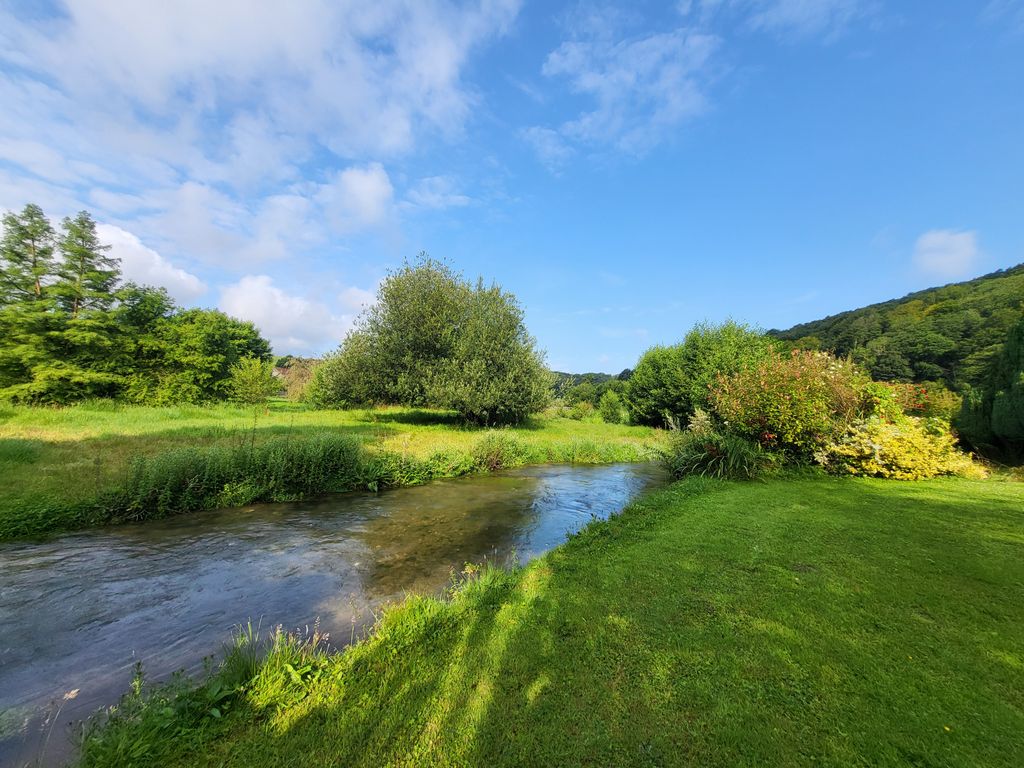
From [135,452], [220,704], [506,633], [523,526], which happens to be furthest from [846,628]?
[135,452]

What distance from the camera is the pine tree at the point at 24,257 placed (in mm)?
19281

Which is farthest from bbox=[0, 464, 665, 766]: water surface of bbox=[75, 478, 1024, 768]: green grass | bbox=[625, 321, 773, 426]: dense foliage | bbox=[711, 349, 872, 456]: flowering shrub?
bbox=[625, 321, 773, 426]: dense foliage

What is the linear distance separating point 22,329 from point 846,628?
100 feet

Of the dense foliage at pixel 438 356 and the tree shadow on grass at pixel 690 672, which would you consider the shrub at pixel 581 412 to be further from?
the tree shadow on grass at pixel 690 672

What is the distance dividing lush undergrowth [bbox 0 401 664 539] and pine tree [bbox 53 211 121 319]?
6913mm

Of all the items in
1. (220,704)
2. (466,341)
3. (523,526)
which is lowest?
(523,526)

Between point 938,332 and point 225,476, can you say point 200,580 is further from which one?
point 938,332

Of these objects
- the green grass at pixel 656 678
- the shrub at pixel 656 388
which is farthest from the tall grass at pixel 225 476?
the shrub at pixel 656 388

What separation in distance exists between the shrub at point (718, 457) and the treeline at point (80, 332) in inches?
1101

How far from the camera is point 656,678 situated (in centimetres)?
280

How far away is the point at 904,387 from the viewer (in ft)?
37.2

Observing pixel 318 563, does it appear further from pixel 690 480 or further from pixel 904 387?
pixel 904 387

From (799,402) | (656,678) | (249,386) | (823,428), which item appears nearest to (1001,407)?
(823,428)

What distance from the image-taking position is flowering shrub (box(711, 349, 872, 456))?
34.5 ft
